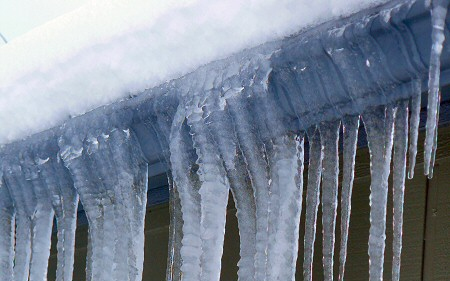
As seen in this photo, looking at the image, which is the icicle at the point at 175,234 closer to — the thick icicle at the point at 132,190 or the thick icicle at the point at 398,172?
the thick icicle at the point at 132,190

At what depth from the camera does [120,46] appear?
3.60 ft

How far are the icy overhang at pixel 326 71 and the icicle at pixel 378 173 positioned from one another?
3cm

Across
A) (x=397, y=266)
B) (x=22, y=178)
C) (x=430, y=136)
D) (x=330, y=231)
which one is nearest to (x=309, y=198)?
(x=330, y=231)

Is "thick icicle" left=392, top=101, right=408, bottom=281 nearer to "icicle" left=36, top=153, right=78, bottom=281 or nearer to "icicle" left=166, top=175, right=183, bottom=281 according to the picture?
"icicle" left=166, top=175, right=183, bottom=281

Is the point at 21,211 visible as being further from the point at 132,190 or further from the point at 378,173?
the point at 378,173

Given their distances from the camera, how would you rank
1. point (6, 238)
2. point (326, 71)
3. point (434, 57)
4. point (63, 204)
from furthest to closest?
point (6, 238), point (63, 204), point (326, 71), point (434, 57)

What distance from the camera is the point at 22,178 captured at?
1308mm

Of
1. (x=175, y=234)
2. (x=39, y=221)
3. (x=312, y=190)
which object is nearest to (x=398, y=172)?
(x=312, y=190)

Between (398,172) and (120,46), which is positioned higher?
(120,46)

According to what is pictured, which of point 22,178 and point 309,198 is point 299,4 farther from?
point 22,178

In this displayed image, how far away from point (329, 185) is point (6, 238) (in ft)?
2.25

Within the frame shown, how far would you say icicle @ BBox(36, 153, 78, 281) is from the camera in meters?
1.27

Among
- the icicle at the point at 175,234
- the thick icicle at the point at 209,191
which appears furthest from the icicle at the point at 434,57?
the icicle at the point at 175,234

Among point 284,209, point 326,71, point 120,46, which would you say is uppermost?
→ point 120,46
